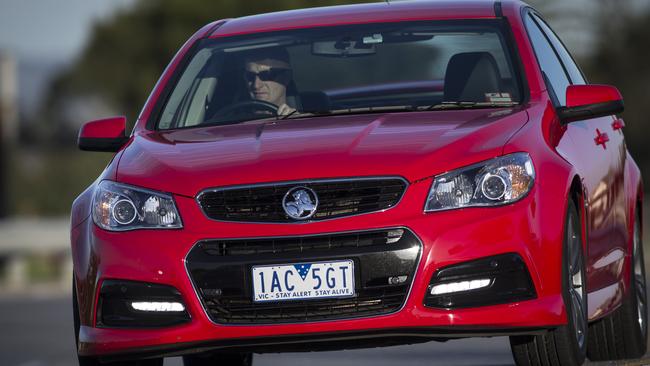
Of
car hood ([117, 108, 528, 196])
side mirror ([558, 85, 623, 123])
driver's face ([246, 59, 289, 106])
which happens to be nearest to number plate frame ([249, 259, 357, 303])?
car hood ([117, 108, 528, 196])

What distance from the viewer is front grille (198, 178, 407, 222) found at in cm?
632

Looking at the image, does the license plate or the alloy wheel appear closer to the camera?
the license plate

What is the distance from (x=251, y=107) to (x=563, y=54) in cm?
181

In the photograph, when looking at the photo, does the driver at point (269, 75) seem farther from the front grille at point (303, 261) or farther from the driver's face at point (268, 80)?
the front grille at point (303, 261)

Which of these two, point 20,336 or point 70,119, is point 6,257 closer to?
point 20,336

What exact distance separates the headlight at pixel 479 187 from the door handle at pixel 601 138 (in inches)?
59.7

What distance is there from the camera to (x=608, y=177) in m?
7.87

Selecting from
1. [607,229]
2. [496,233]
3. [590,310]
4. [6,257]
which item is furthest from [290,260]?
[6,257]

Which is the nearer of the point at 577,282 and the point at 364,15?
the point at 577,282

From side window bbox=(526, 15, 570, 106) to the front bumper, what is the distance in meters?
1.37

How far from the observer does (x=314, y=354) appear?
38.6 ft

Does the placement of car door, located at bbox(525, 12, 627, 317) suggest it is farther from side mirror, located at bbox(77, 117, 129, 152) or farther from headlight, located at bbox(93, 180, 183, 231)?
side mirror, located at bbox(77, 117, 129, 152)

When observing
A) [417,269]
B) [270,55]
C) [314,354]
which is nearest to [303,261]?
[417,269]

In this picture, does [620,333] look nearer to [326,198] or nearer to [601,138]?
[601,138]
